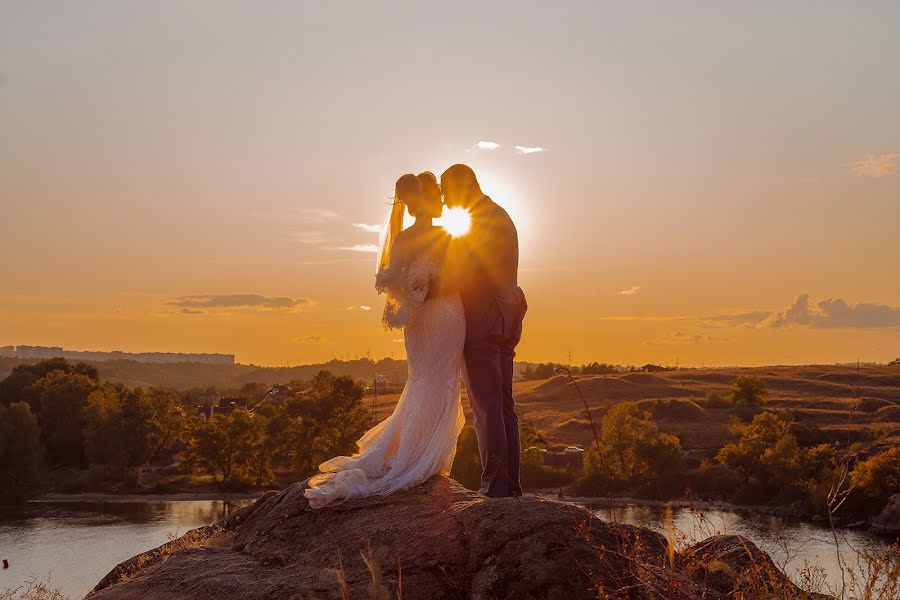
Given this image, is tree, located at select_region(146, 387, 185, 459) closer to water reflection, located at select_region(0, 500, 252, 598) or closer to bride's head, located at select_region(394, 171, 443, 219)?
water reflection, located at select_region(0, 500, 252, 598)

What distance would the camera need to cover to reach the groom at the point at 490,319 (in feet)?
28.2

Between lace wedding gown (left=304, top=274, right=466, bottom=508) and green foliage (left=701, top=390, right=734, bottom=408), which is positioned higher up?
lace wedding gown (left=304, top=274, right=466, bottom=508)

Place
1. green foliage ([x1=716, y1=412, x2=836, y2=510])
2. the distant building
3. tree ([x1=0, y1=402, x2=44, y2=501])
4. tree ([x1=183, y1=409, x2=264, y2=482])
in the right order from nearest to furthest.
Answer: green foliage ([x1=716, y1=412, x2=836, y2=510]) < tree ([x1=0, y1=402, x2=44, y2=501]) < tree ([x1=183, y1=409, x2=264, y2=482]) < the distant building

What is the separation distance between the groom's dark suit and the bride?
0.50 feet

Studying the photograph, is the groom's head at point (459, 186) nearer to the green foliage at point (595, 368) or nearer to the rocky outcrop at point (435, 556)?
the rocky outcrop at point (435, 556)

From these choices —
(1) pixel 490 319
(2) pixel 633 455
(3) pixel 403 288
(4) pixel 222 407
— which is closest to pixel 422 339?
(3) pixel 403 288

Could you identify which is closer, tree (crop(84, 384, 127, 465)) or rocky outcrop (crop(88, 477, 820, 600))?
rocky outcrop (crop(88, 477, 820, 600))

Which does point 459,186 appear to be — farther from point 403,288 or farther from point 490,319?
point 490,319

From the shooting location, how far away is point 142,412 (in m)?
78.9

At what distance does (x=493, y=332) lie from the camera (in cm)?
857

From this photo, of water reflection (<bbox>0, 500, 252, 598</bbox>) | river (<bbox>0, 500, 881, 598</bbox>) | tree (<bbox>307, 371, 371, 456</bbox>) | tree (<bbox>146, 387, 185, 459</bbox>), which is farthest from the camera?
tree (<bbox>146, 387, 185, 459</bbox>)

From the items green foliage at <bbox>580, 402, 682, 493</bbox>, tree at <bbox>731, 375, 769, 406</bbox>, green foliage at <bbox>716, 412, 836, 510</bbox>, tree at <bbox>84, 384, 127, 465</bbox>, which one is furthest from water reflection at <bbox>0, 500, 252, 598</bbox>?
tree at <bbox>731, 375, 769, 406</bbox>

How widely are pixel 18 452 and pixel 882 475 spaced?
5905cm

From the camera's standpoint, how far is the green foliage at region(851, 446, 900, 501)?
54969mm
